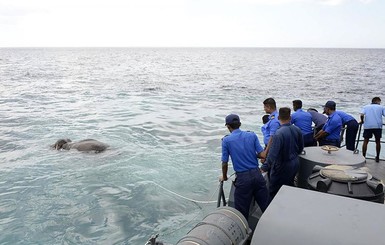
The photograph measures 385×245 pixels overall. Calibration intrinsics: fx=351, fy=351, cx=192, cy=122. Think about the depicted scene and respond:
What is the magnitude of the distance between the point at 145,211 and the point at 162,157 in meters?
5.21

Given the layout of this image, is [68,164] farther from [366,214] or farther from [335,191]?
[366,214]

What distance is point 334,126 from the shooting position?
8.89m

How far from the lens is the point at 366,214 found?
3521 mm

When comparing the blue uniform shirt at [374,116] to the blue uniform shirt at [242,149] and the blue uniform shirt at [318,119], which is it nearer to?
the blue uniform shirt at [318,119]

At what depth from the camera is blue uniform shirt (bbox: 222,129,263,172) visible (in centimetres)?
595

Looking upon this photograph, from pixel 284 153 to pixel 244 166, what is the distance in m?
0.87

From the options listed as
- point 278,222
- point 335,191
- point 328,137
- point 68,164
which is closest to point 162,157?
point 68,164

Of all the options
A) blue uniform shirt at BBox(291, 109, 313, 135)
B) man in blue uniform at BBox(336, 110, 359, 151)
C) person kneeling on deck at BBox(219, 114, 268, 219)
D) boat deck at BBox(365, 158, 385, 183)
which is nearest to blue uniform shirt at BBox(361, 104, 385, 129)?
man in blue uniform at BBox(336, 110, 359, 151)

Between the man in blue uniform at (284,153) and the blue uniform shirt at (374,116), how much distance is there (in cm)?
529

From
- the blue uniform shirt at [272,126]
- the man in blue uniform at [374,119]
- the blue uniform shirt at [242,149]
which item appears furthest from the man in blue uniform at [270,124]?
the man in blue uniform at [374,119]

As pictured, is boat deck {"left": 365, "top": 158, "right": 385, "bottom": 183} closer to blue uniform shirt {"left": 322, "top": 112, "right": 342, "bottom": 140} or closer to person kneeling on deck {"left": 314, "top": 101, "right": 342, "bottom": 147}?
person kneeling on deck {"left": 314, "top": 101, "right": 342, "bottom": 147}

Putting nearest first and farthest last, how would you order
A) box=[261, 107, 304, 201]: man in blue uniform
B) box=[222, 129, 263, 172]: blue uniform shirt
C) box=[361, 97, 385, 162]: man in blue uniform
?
box=[222, 129, 263, 172]: blue uniform shirt < box=[261, 107, 304, 201]: man in blue uniform < box=[361, 97, 385, 162]: man in blue uniform

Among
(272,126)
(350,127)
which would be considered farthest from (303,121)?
(272,126)

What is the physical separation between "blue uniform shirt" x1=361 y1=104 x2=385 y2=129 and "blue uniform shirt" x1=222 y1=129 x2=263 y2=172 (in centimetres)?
626
